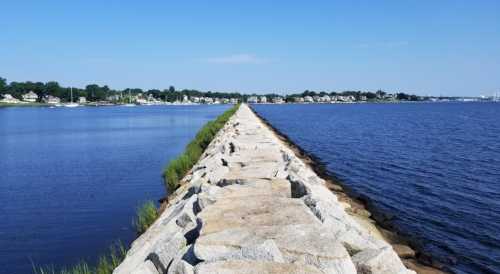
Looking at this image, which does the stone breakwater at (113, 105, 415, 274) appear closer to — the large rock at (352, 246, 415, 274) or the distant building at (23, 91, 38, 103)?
the large rock at (352, 246, 415, 274)

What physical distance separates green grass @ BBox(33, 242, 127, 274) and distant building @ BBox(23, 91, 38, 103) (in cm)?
20195

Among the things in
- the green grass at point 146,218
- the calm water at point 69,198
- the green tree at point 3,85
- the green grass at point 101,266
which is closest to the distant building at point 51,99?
the green tree at point 3,85

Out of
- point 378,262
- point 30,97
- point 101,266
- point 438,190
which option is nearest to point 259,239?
point 378,262

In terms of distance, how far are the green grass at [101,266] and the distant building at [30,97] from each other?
201946mm

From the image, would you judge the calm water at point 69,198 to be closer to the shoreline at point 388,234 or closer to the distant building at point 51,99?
the shoreline at point 388,234

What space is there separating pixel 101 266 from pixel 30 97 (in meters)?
205

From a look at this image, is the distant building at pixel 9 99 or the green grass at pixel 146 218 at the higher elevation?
the distant building at pixel 9 99

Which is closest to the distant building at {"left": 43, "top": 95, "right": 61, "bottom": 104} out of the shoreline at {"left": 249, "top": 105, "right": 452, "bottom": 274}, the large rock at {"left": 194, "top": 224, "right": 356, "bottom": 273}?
the shoreline at {"left": 249, "top": 105, "right": 452, "bottom": 274}

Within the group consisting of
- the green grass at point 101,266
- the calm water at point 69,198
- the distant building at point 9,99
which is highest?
the distant building at point 9,99

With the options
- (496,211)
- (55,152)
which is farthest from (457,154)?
(55,152)

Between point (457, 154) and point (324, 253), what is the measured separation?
2423cm

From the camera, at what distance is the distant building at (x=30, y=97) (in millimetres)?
193500

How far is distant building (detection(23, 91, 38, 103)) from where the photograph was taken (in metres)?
194

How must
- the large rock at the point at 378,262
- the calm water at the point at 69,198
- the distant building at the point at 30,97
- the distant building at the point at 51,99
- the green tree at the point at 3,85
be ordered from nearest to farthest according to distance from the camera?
the large rock at the point at 378,262, the calm water at the point at 69,198, the green tree at the point at 3,85, the distant building at the point at 30,97, the distant building at the point at 51,99
